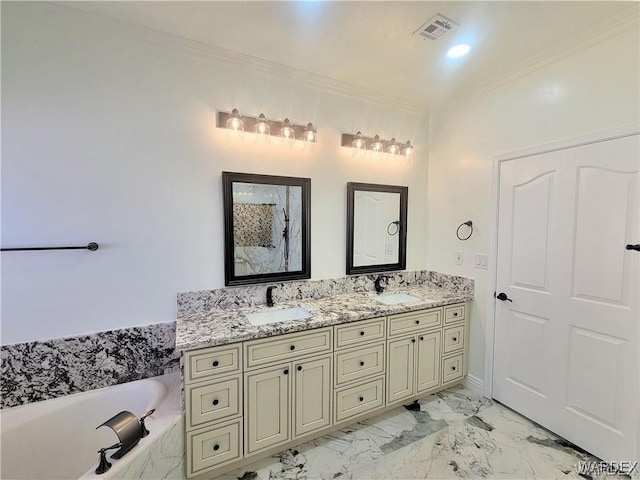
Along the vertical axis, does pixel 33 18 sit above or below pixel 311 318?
above

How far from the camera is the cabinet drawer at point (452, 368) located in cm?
246

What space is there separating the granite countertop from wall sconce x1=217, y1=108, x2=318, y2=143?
1.35 meters

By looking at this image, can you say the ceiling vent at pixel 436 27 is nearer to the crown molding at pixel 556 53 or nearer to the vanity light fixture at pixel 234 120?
the crown molding at pixel 556 53

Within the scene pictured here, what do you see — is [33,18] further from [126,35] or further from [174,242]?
[174,242]

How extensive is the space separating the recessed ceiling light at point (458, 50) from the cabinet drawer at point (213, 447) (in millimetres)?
2842

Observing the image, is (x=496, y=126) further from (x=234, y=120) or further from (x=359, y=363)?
(x=359, y=363)

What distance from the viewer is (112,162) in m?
1.75

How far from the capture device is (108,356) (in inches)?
69.4

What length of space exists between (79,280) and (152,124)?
1084mm

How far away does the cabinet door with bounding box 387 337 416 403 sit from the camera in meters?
2.17

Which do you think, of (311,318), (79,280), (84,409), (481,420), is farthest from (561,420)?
(79,280)

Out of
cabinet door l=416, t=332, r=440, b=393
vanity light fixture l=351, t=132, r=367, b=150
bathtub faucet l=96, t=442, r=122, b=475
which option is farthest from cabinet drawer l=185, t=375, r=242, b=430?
vanity light fixture l=351, t=132, r=367, b=150

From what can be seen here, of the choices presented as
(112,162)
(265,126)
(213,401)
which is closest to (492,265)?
(265,126)

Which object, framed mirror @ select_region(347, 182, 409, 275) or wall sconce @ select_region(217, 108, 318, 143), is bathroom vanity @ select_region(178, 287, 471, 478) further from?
wall sconce @ select_region(217, 108, 318, 143)
